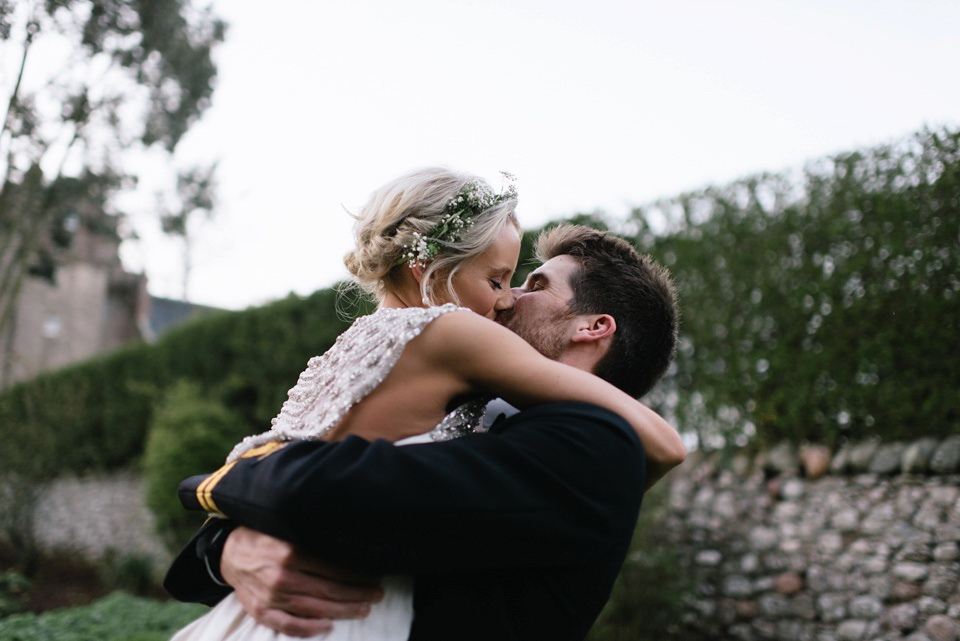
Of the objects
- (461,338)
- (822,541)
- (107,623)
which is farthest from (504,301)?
(822,541)

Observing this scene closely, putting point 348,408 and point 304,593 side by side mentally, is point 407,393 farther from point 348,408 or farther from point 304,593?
point 304,593

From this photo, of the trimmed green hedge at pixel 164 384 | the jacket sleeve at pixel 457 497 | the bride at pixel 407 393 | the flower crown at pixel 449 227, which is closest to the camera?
the jacket sleeve at pixel 457 497

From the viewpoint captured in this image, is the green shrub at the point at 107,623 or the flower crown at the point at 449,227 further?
the green shrub at the point at 107,623

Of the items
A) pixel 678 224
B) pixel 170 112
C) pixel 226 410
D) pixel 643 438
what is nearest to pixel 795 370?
pixel 678 224

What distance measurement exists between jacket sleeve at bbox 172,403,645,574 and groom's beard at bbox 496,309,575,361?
60 cm

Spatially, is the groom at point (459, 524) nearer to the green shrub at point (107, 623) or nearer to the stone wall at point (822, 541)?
the green shrub at point (107, 623)

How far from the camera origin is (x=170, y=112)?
1263 centimetres

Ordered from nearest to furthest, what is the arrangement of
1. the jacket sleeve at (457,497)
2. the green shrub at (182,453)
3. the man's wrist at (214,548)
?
the jacket sleeve at (457,497), the man's wrist at (214,548), the green shrub at (182,453)

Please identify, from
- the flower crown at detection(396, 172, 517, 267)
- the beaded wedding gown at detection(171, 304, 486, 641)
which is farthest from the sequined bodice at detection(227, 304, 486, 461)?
the flower crown at detection(396, 172, 517, 267)

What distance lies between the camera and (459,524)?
1.64m

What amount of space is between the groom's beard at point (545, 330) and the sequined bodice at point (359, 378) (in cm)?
42

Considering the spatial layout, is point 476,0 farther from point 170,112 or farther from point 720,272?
point 170,112

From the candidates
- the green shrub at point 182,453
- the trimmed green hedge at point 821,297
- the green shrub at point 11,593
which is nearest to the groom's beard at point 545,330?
the trimmed green hedge at point 821,297

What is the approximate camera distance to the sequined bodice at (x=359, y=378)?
6.26ft
